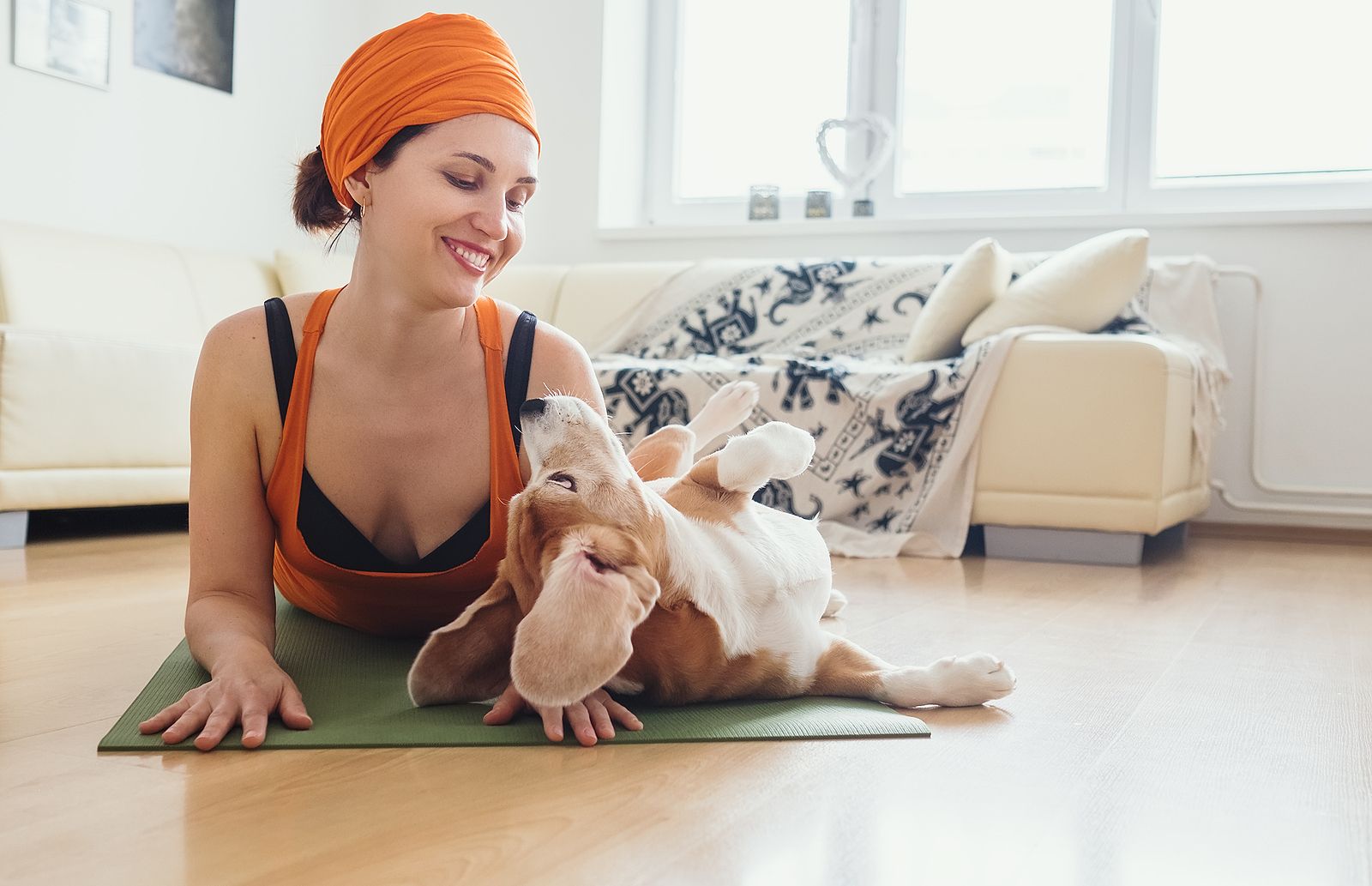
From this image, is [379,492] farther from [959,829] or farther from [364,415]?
[959,829]

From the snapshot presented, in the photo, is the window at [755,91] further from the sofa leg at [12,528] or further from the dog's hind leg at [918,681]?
the dog's hind leg at [918,681]

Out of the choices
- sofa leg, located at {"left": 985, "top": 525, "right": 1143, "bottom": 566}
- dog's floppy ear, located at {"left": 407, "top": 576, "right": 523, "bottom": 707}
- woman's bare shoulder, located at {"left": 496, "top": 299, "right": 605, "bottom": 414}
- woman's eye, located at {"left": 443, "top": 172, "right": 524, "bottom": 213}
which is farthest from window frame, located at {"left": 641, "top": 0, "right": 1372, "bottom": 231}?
dog's floppy ear, located at {"left": 407, "top": 576, "right": 523, "bottom": 707}

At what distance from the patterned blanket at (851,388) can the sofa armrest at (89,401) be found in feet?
3.86

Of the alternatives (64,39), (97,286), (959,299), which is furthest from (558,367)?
(64,39)

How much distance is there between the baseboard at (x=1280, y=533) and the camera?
3697mm

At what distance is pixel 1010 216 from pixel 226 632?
3.40 m

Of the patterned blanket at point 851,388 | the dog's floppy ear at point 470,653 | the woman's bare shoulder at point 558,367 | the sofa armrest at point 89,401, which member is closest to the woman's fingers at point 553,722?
the dog's floppy ear at point 470,653

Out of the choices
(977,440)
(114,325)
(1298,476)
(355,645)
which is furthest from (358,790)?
(1298,476)

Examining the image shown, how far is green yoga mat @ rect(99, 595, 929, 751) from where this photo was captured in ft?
3.84

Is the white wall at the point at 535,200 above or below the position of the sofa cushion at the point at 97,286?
above

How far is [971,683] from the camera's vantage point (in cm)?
134

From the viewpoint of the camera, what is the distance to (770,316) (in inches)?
159

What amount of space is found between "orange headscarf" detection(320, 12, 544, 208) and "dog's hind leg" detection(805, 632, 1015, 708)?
0.74 m

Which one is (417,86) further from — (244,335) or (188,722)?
(188,722)
